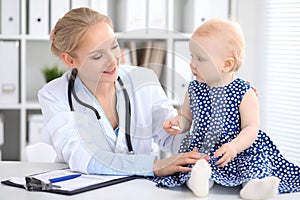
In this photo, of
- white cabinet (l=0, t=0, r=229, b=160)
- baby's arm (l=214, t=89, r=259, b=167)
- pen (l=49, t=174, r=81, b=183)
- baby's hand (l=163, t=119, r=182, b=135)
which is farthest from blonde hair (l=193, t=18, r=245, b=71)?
white cabinet (l=0, t=0, r=229, b=160)

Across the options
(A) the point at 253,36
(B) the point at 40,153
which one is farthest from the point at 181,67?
(A) the point at 253,36

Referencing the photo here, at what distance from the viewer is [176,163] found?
59.9 inches

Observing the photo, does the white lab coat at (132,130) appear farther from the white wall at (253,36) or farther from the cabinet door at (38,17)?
the white wall at (253,36)

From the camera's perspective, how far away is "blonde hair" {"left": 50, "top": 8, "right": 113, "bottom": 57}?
5.37 feet

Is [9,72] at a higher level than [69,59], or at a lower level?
lower

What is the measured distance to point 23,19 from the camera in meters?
3.52

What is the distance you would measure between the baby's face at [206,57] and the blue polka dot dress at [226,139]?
0.08m

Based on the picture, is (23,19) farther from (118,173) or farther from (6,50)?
(118,173)

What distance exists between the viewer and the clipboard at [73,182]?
1.46 m

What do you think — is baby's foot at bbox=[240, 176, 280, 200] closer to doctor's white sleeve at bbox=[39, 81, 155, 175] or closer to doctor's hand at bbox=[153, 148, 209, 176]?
doctor's hand at bbox=[153, 148, 209, 176]

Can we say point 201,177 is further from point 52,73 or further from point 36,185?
point 52,73

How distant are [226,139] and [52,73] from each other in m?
2.25

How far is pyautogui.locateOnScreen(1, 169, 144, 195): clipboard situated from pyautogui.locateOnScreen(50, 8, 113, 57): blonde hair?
34 centimetres

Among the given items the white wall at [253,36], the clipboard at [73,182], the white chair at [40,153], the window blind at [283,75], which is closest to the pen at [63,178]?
the clipboard at [73,182]
